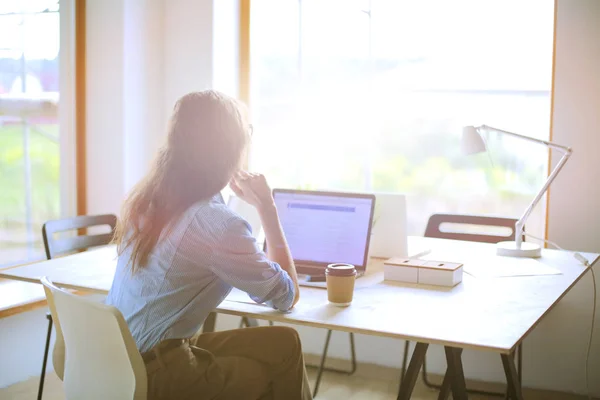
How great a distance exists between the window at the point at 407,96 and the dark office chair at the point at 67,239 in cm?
99

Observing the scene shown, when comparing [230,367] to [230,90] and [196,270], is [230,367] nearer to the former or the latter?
[196,270]

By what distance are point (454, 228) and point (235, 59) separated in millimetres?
1553

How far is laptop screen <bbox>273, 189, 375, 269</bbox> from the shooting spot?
101 inches

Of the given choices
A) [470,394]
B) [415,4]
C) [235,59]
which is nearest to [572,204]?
[470,394]

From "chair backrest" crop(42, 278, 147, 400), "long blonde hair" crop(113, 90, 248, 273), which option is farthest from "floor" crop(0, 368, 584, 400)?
"long blonde hair" crop(113, 90, 248, 273)

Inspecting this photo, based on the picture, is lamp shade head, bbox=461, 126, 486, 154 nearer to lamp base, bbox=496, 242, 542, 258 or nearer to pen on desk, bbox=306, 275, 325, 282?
lamp base, bbox=496, 242, 542, 258

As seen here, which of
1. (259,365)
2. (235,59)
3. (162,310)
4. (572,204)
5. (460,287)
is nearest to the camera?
(162,310)

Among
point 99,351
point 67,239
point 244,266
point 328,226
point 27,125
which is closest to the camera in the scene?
point 99,351

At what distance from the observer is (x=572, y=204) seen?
11.1 ft

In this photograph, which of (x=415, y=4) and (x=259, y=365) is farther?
(x=415, y=4)

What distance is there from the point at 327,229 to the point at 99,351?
0.99m

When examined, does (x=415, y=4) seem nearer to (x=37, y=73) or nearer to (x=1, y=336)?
(x=37, y=73)

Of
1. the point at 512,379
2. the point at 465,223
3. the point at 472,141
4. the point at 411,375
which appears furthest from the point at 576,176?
the point at 411,375

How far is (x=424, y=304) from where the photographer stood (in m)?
2.16
